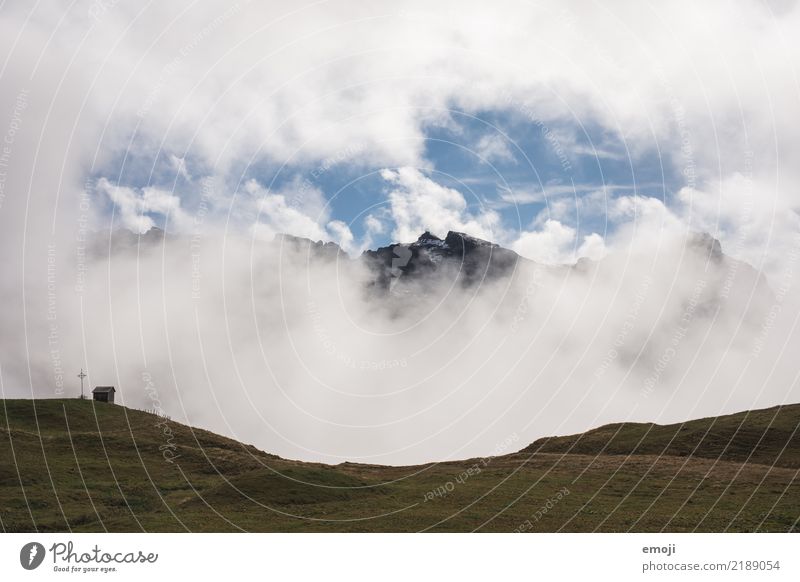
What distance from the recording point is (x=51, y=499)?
67.6 meters

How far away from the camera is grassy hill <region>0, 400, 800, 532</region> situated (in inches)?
2243

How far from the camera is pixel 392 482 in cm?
8125

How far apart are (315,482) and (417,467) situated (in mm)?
27726

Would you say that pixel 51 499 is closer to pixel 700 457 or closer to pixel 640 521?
pixel 640 521

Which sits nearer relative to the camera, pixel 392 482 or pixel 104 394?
pixel 392 482
